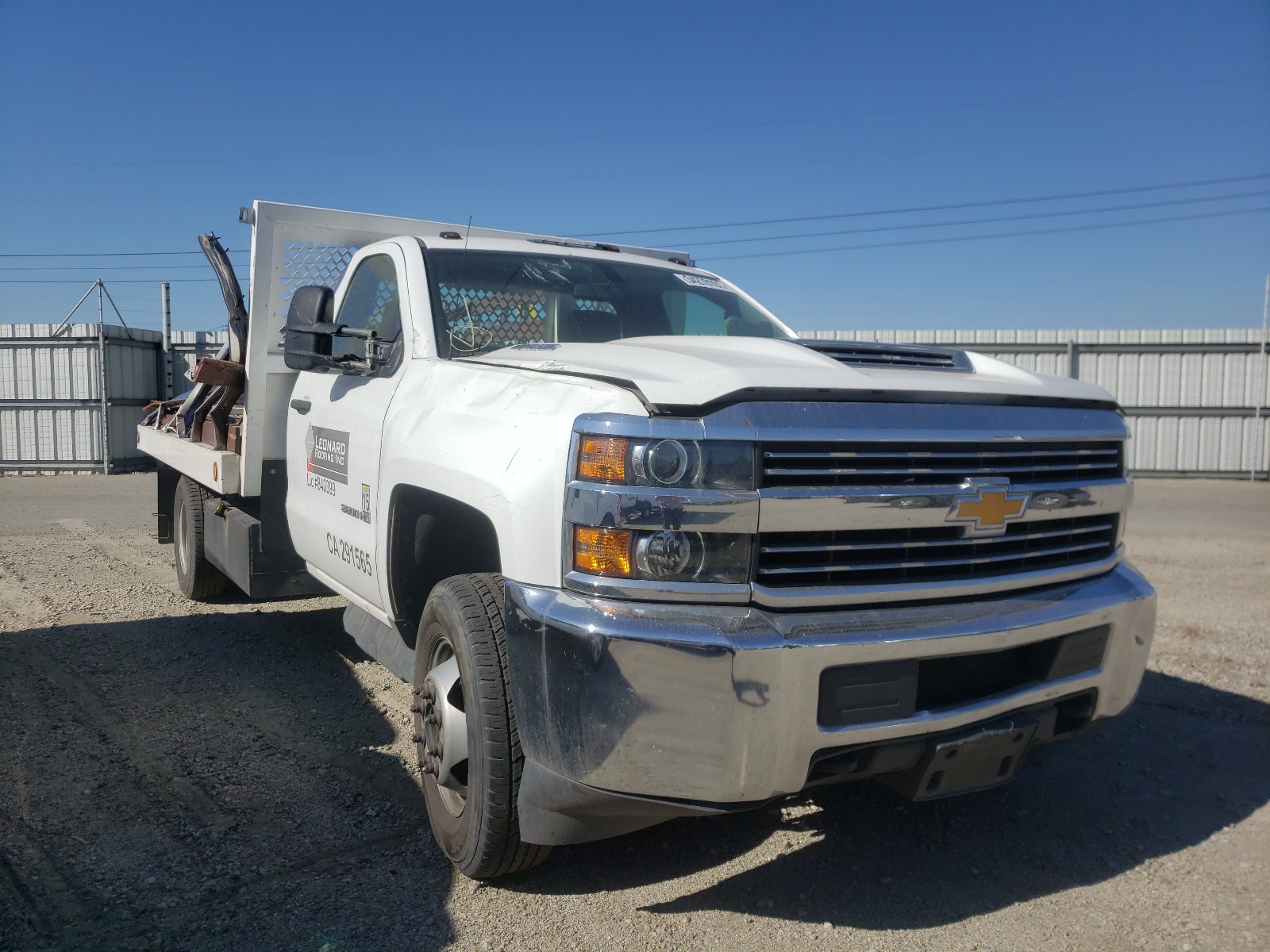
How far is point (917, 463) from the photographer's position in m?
2.49

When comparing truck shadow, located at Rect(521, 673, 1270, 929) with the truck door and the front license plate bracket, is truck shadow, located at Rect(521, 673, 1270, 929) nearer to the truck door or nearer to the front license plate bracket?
the front license plate bracket

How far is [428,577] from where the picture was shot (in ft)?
11.4

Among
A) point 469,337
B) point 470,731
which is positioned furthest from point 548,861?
point 469,337

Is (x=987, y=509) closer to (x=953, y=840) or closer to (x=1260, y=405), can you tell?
(x=953, y=840)

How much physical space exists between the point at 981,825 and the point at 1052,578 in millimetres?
1098

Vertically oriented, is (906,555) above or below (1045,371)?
below

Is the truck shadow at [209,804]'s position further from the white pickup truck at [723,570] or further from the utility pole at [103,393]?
the utility pole at [103,393]

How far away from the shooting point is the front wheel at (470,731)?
2.62 metres

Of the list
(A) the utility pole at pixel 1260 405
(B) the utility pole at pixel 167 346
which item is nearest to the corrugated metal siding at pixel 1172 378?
(A) the utility pole at pixel 1260 405

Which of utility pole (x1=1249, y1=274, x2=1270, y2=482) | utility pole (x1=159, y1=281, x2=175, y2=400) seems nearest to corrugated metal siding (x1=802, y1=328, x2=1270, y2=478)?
utility pole (x1=1249, y1=274, x2=1270, y2=482)

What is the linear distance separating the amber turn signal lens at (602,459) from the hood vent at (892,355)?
0.86 m

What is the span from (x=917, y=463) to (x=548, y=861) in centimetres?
168

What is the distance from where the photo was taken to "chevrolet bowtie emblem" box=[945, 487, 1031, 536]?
2518 mm

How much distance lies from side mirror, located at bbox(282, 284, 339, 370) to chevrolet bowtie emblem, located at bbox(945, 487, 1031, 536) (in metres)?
2.36
